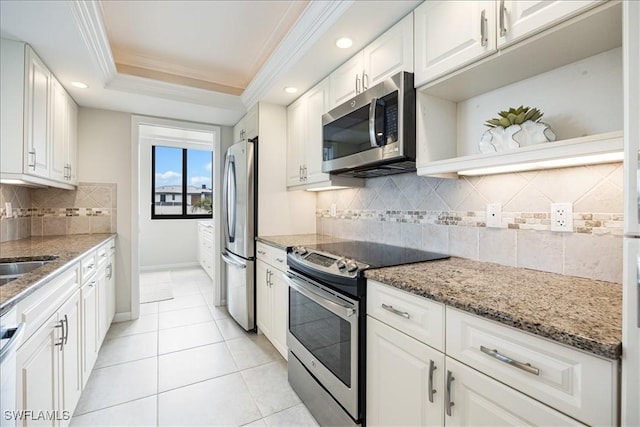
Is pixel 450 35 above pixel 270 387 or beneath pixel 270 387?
above

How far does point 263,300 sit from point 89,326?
3.95ft

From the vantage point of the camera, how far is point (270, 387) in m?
1.99

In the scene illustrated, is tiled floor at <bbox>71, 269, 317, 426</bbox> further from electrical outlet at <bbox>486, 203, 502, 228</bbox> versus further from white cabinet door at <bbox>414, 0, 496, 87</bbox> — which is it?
→ white cabinet door at <bbox>414, 0, 496, 87</bbox>

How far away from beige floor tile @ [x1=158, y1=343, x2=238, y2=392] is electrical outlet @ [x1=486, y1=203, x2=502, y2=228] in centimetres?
196

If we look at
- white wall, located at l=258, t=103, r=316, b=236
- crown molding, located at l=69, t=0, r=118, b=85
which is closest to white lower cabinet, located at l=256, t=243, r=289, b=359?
white wall, located at l=258, t=103, r=316, b=236

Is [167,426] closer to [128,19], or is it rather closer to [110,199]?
[110,199]

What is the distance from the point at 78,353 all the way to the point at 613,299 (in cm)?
243

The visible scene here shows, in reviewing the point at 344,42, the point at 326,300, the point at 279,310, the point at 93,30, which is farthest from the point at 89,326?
the point at 344,42

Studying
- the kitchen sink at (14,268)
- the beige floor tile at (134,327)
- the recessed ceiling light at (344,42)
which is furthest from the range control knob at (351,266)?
the beige floor tile at (134,327)

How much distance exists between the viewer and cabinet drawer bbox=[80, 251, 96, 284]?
181cm

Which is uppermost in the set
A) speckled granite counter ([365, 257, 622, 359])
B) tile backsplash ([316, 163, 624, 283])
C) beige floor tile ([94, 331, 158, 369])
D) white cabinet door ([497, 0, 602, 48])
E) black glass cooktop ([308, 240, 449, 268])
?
white cabinet door ([497, 0, 602, 48])

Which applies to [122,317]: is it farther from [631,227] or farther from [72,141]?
[631,227]

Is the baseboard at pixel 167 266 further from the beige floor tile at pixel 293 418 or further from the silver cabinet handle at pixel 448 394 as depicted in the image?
the silver cabinet handle at pixel 448 394

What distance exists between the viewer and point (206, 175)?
20.0ft
